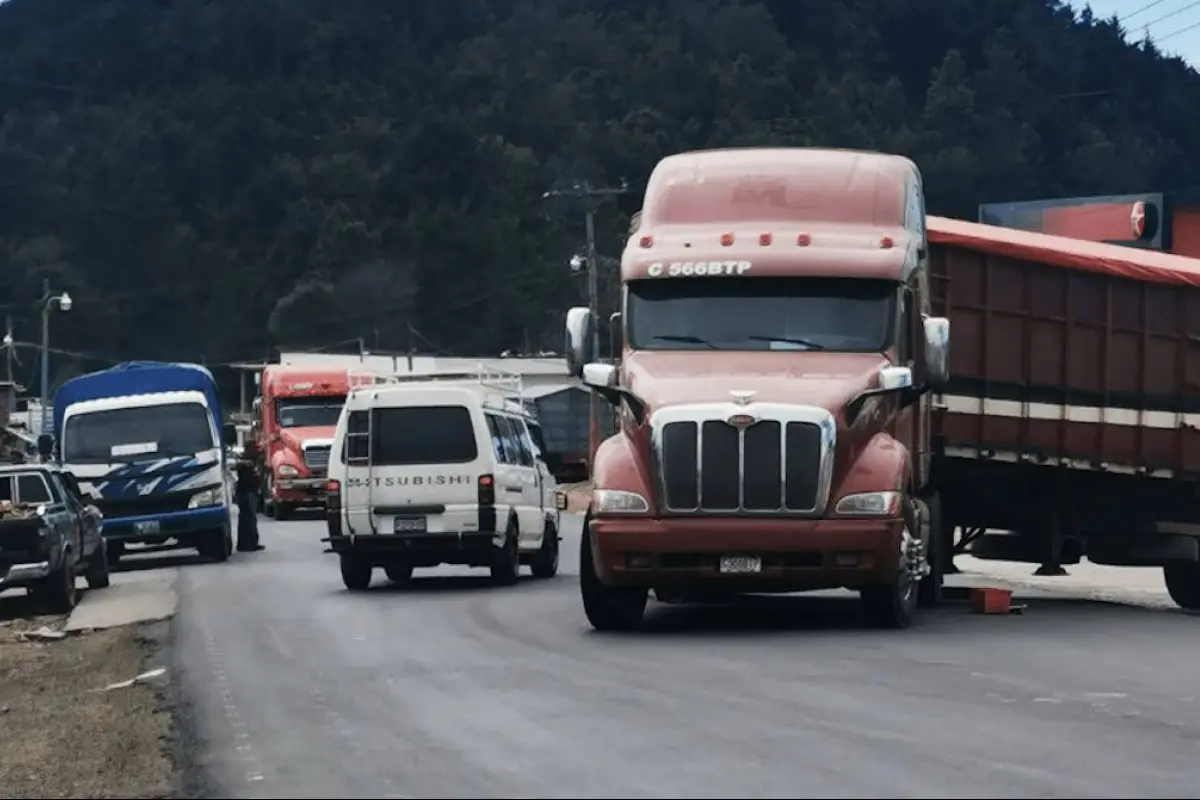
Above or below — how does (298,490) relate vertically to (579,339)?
below

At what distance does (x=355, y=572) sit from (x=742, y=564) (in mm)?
8639

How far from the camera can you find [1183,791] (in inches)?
389

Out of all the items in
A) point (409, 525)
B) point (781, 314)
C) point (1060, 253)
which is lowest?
point (409, 525)

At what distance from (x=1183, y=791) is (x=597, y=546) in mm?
7730

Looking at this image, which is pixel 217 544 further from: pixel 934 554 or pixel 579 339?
pixel 579 339

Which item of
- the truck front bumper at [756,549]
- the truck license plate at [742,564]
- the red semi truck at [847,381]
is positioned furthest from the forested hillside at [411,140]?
the truck license plate at [742,564]

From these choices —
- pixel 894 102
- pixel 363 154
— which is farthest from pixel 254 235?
pixel 894 102

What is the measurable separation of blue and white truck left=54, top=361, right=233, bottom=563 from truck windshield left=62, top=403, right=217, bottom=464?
1 cm

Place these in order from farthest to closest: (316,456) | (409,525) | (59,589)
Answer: (316,456) → (59,589) → (409,525)

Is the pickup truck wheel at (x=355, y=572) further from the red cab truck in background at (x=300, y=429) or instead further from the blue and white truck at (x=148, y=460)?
the red cab truck in background at (x=300, y=429)

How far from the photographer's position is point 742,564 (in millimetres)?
16844

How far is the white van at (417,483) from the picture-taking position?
24.0 meters

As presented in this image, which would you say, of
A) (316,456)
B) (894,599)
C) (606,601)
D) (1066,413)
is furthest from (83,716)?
(316,456)

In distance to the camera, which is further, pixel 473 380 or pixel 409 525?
pixel 473 380
